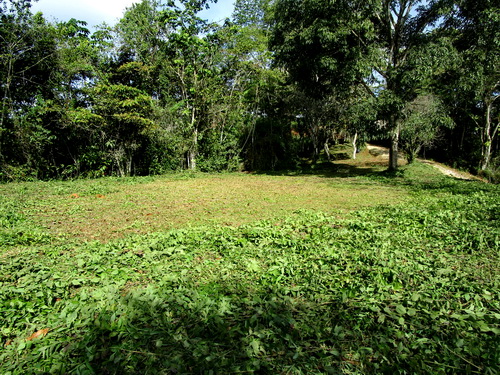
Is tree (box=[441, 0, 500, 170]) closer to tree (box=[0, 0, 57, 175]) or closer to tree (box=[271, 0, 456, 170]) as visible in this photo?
tree (box=[271, 0, 456, 170])

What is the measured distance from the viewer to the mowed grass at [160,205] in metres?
4.64

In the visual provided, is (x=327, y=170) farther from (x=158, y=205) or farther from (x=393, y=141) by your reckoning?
(x=158, y=205)

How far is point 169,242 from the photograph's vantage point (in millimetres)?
3609

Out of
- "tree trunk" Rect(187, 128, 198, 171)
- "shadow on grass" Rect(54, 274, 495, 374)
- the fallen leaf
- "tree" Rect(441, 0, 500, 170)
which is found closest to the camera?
"shadow on grass" Rect(54, 274, 495, 374)

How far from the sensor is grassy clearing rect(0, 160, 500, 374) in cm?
174

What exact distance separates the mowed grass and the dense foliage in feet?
11.9

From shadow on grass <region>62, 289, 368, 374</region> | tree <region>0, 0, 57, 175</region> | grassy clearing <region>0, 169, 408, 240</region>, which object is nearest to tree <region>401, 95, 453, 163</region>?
grassy clearing <region>0, 169, 408, 240</region>

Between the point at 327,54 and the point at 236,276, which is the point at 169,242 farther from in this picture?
the point at 327,54

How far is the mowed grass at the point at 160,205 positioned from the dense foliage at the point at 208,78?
3618 millimetres

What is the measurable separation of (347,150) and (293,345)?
61.5 ft

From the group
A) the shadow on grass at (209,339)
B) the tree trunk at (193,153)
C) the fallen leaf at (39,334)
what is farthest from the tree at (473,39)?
the fallen leaf at (39,334)

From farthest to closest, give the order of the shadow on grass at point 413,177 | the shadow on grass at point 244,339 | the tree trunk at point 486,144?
the tree trunk at point 486,144 → the shadow on grass at point 413,177 → the shadow on grass at point 244,339

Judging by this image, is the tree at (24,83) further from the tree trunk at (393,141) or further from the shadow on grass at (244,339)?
the tree trunk at (393,141)

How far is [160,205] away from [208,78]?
921cm
